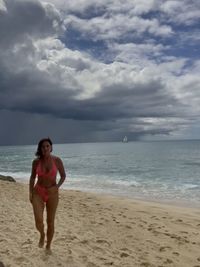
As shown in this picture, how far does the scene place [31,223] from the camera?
338 inches

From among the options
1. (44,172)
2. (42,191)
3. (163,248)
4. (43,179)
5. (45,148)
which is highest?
(45,148)

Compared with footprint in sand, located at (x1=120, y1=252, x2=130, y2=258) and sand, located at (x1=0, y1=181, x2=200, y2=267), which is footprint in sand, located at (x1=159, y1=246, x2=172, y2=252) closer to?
sand, located at (x1=0, y1=181, x2=200, y2=267)

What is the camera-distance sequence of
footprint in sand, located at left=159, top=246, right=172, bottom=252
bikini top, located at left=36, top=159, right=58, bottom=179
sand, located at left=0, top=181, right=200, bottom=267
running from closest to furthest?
bikini top, located at left=36, top=159, right=58, bottom=179
sand, located at left=0, top=181, right=200, bottom=267
footprint in sand, located at left=159, top=246, right=172, bottom=252

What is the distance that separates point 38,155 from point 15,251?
6.06ft

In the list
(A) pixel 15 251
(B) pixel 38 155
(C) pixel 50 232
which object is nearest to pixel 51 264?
(C) pixel 50 232

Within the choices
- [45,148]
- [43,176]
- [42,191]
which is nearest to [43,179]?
[43,176]

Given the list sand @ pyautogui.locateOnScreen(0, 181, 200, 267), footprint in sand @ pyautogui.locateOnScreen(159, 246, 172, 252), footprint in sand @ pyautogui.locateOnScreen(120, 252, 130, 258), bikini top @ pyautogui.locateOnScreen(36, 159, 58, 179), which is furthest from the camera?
footprint in sand @ pyautogui.locateOnScreen(159, 246, 172, 252)

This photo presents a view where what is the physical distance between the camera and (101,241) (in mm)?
7215

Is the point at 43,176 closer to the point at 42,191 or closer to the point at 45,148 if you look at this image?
the point at 42,191

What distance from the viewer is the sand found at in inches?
234

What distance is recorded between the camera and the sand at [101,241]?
5.95 metres

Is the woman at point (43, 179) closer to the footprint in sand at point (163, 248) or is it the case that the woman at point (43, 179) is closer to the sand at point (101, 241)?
the sand at point (101, 241)

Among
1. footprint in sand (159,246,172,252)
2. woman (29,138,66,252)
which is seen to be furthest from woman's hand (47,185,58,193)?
footprint in sand (159,246,172,252)

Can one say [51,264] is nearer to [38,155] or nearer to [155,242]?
[38,155]
